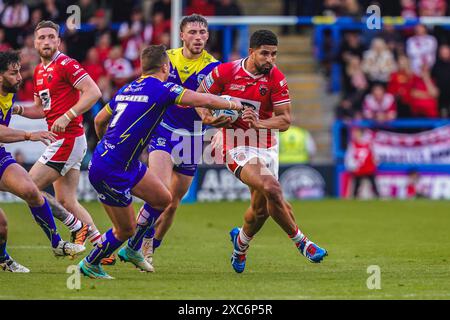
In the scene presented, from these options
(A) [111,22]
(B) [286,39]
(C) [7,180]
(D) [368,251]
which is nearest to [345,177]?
(B) [286,39]

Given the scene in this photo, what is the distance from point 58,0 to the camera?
2425 cm

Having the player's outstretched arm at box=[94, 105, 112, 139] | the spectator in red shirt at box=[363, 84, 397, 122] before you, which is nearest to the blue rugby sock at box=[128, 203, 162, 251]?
the player's outstretched arm at box=[94, 105, 112, 139]

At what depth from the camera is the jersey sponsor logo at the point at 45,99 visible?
12.7 m

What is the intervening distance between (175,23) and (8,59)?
1083cm

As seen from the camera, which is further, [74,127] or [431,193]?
[431,193]

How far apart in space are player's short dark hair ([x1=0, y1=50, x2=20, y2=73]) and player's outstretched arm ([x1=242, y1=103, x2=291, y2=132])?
8.62 feet

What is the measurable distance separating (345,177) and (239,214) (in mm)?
5189

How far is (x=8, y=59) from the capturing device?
11.6 m

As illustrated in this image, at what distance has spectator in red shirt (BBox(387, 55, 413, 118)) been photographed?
2489 centimetres

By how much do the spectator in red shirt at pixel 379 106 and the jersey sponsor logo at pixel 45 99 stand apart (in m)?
13.0

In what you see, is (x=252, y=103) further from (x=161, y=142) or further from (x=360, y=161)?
(x=360, y=161)

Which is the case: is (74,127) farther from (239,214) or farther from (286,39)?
(286,39)

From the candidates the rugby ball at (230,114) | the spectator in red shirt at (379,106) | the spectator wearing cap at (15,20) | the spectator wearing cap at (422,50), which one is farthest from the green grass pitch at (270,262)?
the spectator wearing cap at (422,50)

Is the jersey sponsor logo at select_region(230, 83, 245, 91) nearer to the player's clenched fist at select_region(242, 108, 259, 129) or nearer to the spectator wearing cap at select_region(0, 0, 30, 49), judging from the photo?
the player's clenched fist at select_region(242, 108, 259, 129)
